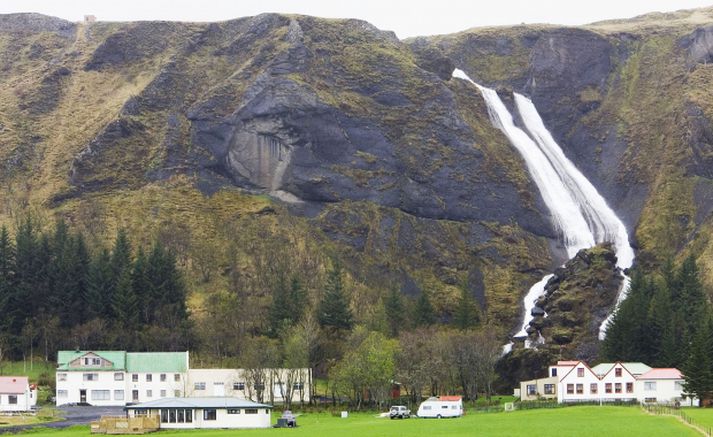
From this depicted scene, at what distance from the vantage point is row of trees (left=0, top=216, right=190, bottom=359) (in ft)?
470

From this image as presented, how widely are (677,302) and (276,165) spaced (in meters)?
70.0

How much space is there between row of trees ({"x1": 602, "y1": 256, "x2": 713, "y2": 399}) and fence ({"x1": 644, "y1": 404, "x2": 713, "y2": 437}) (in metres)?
12.0

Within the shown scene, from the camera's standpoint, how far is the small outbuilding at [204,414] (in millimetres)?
100875

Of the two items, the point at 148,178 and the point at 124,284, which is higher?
the point at 148,178

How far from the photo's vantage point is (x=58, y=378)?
132 metres

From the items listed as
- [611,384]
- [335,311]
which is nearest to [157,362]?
[335,311]

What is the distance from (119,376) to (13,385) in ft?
61.7

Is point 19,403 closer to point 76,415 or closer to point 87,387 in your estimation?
point 76,415

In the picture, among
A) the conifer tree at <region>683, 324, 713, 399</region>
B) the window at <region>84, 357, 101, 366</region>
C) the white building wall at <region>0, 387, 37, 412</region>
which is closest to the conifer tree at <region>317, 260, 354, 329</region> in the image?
the window at <region>84, 357, 101, 366</region>

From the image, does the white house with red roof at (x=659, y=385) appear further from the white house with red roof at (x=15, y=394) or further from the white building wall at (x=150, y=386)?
the white house with red roof at (x=15, y=394)

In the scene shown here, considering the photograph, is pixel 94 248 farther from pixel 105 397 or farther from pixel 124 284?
pixel 105 397

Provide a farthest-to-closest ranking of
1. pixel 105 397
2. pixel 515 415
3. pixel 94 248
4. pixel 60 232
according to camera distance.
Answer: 1. pixel 94 248
2. pixel 60 232
3. pixel 105 397
4. pixel 515 415

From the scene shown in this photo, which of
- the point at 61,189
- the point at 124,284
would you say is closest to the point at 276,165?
the point at 61,189

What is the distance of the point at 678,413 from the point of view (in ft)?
310
